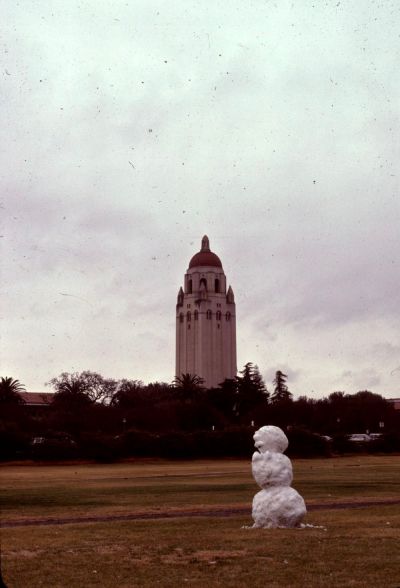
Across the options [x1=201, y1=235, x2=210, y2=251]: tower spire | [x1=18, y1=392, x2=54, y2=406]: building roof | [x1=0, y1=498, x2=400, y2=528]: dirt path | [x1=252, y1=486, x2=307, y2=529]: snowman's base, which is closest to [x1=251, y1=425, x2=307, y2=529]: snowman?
[x1=252, y1=486, x2=307, y2=529]: snowman's base

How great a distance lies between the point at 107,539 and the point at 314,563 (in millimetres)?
4788

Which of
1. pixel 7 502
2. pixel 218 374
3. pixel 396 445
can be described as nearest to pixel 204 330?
pixel 218 374

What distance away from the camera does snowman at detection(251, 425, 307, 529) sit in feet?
55.0

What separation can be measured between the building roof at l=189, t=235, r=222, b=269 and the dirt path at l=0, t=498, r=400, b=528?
161955 millimetres

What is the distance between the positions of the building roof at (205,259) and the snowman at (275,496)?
168 meters

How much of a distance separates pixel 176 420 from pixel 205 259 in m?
92.5

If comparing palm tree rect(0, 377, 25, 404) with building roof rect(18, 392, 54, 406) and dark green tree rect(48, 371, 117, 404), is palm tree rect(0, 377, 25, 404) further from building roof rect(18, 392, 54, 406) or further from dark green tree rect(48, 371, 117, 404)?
building roof rect(18, 392, 54, 406)

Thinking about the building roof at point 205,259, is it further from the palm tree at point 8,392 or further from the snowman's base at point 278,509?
the snowman's base at point 278,509

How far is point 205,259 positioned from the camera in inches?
7293

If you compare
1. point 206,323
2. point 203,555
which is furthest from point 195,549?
point 206,323

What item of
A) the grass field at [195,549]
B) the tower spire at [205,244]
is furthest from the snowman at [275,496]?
the tower spire at [205,244]

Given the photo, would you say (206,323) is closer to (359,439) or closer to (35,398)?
(35,398)

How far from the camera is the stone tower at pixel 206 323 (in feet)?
596

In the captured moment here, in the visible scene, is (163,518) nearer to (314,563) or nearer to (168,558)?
(168,558)
